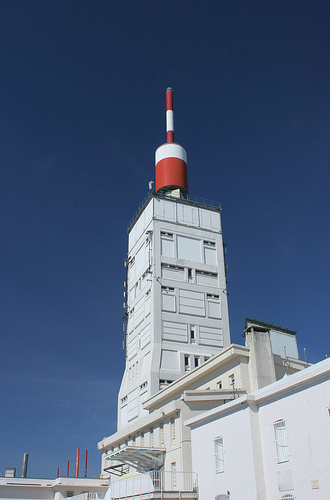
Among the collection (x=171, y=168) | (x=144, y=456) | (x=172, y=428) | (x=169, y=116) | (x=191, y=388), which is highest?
(x=169, y=116)

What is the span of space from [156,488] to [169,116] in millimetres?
56691

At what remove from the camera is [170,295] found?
54594 millimetres

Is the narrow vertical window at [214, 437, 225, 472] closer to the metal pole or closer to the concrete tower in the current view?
the concrete tower

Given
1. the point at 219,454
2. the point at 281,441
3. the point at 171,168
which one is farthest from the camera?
the point at 171,168

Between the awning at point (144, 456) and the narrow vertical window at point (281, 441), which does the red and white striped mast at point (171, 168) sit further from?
the narrow vertical window at point (281, 441)

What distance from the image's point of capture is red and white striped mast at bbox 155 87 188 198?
65688 millimetres

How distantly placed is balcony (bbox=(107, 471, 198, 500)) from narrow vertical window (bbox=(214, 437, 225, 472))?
94.6 inches

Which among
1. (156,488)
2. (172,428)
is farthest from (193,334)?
(156,488)

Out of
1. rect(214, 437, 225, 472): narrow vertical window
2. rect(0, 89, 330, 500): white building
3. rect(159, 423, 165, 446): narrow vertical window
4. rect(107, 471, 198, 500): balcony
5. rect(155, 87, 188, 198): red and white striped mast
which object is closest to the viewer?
rect(0, 89, 330, 500): white building

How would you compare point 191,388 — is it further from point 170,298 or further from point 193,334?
point 170,298

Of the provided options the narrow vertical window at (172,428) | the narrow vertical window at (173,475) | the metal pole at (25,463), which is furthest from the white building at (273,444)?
the metal pole at (25,463)

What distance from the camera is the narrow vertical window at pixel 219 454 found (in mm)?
23375

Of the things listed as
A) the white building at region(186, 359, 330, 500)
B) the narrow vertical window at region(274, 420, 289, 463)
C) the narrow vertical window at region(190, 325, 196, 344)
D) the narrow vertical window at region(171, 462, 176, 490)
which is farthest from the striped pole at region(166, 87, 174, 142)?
the narrow vertical window at region(274, 420, 289, 463)

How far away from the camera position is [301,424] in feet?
63.3
